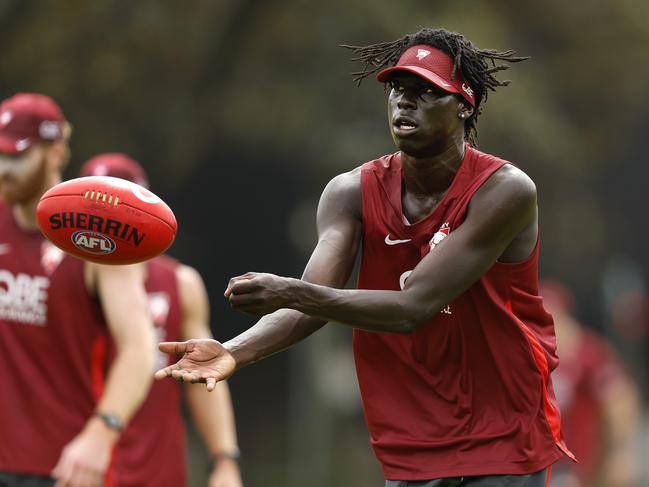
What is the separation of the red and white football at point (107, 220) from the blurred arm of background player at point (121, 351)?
1.94 m

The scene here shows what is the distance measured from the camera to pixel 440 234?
5.76m

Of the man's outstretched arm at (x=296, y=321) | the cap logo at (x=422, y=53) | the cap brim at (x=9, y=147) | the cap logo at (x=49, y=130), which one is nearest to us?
the man's outstretched arm at (x=296, y=321)

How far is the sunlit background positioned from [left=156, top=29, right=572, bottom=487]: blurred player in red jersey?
456 inches

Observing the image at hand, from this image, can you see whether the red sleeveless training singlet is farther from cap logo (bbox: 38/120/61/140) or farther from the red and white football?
cap logo (bbox: 38/120/61/140)

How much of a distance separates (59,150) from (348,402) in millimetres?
11535

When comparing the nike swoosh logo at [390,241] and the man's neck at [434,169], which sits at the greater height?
the man's neck at [434,169]

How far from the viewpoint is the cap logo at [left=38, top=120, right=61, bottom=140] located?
26.8ft

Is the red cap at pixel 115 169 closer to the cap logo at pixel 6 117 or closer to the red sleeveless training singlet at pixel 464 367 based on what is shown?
the cap logo at pixel 6 117

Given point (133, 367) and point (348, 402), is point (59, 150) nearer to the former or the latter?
point (133, 367)

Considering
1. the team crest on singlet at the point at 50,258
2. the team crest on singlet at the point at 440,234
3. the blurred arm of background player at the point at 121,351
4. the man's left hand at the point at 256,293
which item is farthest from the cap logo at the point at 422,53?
the team crest on singlet at the point at 50,258

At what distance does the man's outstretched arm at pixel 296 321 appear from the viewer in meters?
5.31

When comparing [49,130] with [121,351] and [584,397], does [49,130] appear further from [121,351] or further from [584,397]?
[584,397]

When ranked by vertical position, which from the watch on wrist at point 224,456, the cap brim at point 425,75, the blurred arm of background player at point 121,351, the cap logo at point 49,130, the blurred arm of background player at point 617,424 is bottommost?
the blurred arm of background player at point 617,424

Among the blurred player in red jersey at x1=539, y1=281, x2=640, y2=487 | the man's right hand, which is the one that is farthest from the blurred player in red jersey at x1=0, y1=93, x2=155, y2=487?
the blurred player in red jersey at x1=539, y1=281, x2=640, y2=487
